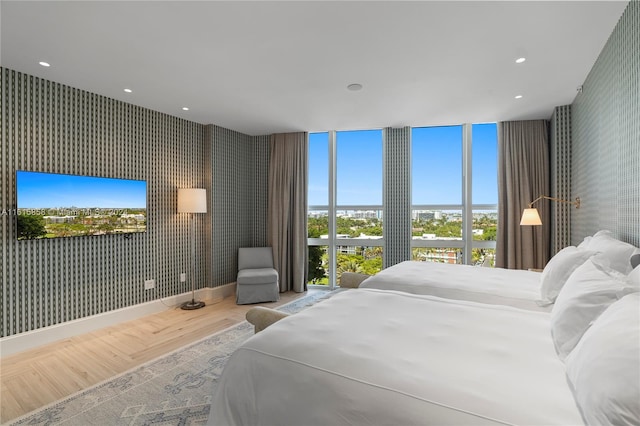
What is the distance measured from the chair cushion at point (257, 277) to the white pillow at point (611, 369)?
12.7 ft

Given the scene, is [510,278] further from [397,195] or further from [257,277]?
[257,277]

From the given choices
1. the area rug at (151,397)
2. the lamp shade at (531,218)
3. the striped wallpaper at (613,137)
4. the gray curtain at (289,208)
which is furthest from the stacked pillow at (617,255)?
the gray curtain at (289,208)

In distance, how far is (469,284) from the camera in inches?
Result: 102

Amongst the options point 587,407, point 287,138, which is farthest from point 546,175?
point 587,407

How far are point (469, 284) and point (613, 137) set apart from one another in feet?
5.31

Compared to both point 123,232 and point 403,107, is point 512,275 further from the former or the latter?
point 123,232

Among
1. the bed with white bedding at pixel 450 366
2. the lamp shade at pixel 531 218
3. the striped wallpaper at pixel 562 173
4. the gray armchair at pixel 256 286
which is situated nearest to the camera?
the bed with white bedding at pixel 450 366

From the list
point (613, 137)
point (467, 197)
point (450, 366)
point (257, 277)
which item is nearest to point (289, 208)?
point (257, 277)

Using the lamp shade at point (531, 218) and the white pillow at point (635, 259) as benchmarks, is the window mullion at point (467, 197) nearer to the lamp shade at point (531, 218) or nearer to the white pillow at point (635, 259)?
the lamp shade at point (531, 218)

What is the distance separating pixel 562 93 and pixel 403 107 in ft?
5.63

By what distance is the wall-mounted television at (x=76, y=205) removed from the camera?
2.94 meters

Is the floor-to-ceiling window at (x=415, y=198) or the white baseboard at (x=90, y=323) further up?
the floor-to-ceiling window at (x=415, y=198)

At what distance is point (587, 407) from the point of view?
87cm

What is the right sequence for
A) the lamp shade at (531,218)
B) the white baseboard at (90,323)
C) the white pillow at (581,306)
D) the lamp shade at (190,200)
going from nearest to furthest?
the white pillow at (581,306) < the white baseboard at (90,323) < the lamp shade at (531,218) < the lamp shade at (190,200)
